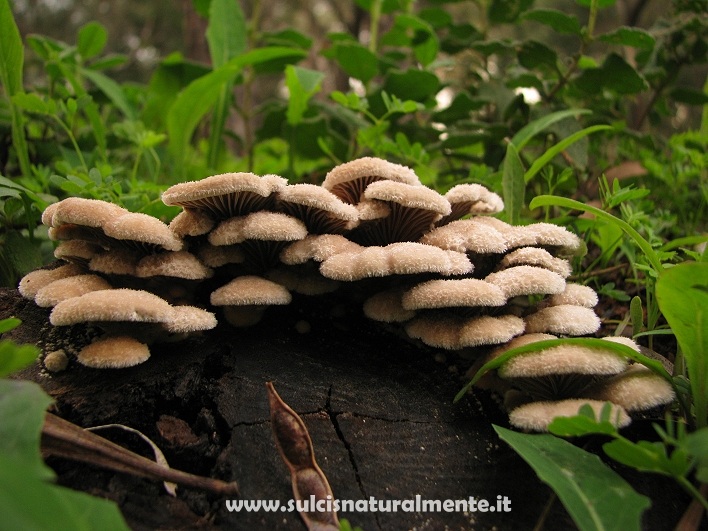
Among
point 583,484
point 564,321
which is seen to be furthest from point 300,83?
point 583,484

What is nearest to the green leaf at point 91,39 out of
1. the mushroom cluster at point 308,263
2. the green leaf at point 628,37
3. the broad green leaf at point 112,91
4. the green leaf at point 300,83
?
the broad green leaf at point 112,91

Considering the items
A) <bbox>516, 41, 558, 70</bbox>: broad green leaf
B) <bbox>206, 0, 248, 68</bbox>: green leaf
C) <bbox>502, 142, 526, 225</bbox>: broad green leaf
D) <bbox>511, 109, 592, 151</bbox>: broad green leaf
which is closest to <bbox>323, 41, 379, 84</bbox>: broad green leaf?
<bbox>206, 0, 248, 68</bbox>: green leaf

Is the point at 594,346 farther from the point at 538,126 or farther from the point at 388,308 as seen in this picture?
the point at 538,126

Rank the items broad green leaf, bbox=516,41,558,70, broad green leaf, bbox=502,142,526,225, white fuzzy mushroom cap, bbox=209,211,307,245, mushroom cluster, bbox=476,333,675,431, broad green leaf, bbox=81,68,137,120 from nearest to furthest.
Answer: mushroom cluster, bbox=476,333,675,431 → white fuzzy mushroom cap, bbox=209,211,307,245 → broad green leaf, bbox=502,142,526,225 → broad green leaf, bbox=516,41,558,70 → broad green leaf, bbox=81,68,137,120

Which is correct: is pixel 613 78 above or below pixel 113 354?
above

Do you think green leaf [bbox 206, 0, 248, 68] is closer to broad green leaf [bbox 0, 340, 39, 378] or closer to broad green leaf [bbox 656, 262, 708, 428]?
broad green leaf [bbox 0, 340, 39, 378]

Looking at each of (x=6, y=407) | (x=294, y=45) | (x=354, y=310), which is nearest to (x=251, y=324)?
(x=354, y=310)

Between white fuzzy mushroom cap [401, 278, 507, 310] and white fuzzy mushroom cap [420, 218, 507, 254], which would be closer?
white fuzzy mushroom cap [401, 278, 507, 310]
